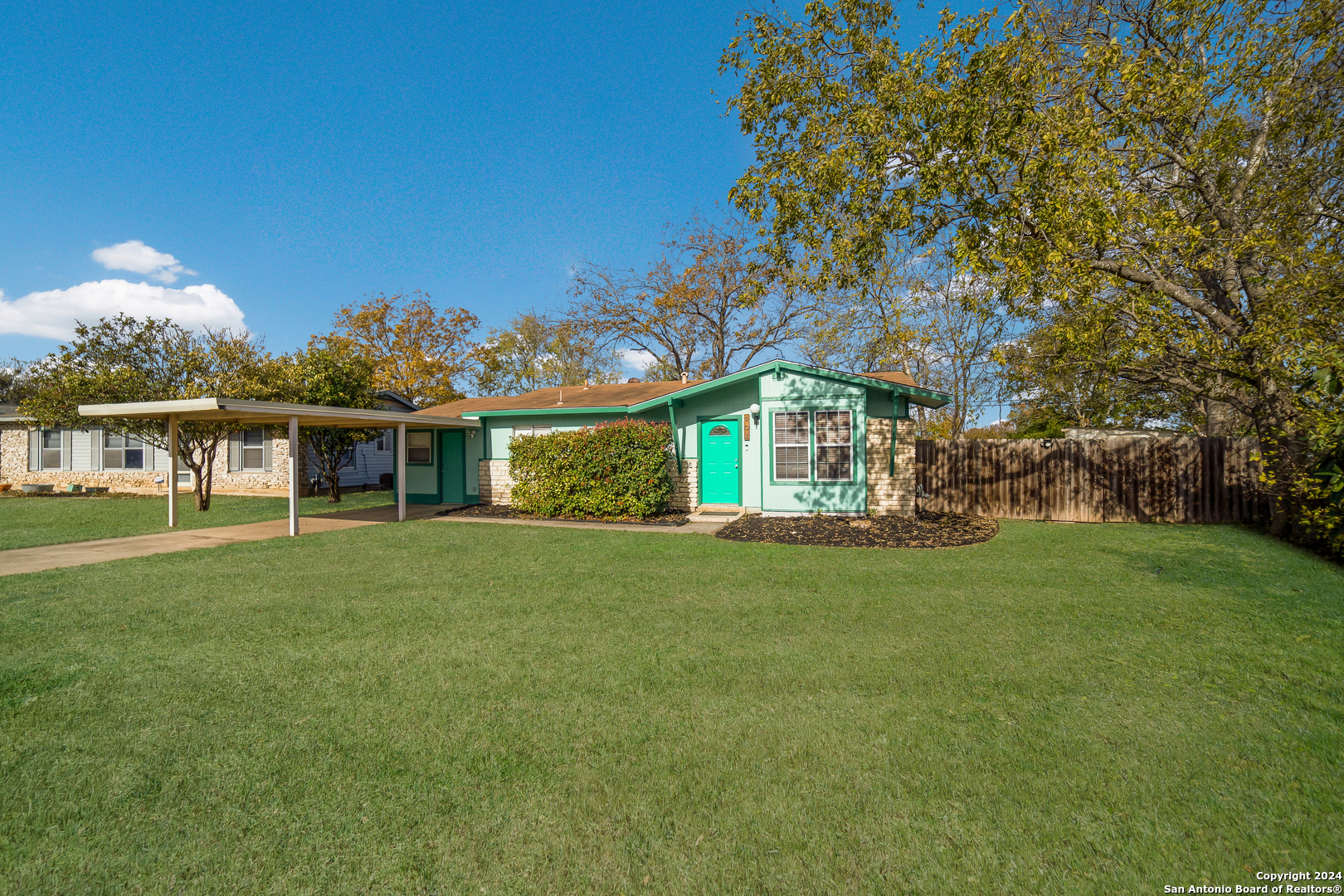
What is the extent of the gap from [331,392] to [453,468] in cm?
405

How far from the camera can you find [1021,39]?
26.8ft


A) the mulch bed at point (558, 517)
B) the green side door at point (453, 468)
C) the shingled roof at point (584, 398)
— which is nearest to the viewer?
the mulch bed at point (558, 517)

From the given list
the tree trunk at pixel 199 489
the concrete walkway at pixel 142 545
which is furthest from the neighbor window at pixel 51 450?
the concrete walkway at pixel 142 545

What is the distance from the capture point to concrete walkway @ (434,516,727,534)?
1123cm

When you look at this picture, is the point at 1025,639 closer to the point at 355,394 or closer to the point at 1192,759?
the point at 1192,759

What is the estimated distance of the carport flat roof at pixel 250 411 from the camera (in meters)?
9.83

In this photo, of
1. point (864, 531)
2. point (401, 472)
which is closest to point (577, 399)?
point (401, 472)

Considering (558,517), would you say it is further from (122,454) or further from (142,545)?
(122,454)

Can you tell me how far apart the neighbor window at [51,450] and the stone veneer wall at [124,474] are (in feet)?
0.80

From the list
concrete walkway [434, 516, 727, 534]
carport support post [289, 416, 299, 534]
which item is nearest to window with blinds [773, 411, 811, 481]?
concrete walkway [434, 516, 727, 534]

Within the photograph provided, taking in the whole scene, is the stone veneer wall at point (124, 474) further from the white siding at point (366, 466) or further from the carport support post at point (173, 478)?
the carport support post at point (173, 478)

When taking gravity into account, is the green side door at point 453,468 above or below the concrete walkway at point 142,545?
above

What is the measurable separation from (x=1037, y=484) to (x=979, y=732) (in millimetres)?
11341

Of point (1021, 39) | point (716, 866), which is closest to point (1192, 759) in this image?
point (716, 866)
